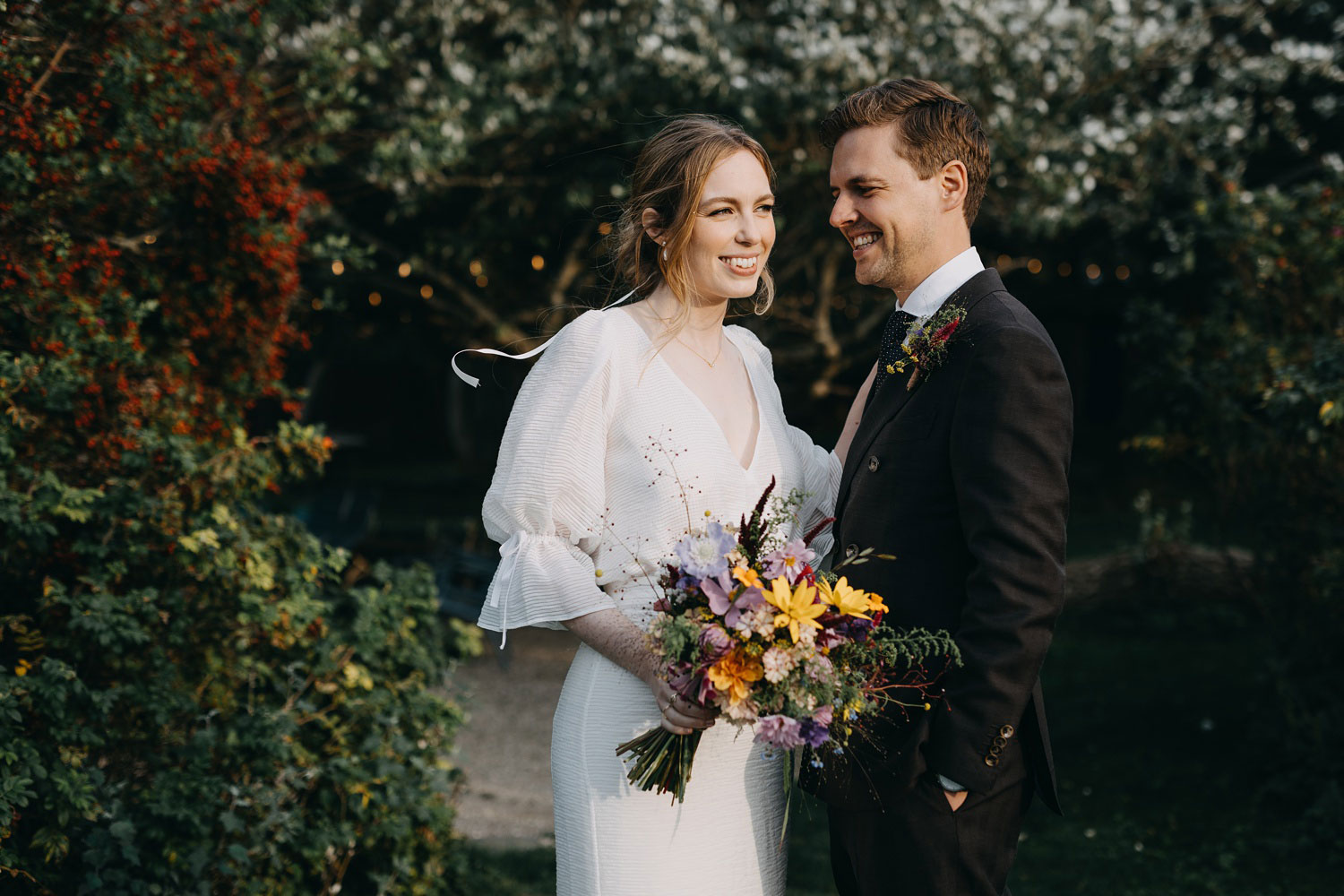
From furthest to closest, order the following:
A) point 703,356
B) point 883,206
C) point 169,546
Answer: point 169,546 → point 703,356 → point 883,206

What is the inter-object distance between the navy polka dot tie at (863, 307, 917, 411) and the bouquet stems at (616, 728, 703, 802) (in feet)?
3.03

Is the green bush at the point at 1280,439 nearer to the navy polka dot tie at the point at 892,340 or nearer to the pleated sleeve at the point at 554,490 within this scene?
the navy polka dot tie at the point at 892,340

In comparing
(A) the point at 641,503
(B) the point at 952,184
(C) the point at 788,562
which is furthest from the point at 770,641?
(B) the point at 952,184

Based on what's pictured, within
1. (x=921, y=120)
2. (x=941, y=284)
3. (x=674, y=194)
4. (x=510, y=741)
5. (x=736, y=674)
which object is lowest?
(x=510, y=741)

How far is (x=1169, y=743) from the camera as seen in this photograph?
6.47 m

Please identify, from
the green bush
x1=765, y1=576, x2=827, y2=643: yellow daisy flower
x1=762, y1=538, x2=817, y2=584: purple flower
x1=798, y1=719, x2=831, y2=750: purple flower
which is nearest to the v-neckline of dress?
x1=762, y1=538, x2=817, y2=584: purple flower

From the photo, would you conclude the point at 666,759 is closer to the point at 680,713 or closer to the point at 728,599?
the point at 680,713

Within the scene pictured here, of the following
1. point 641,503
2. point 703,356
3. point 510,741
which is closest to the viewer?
point 641,503

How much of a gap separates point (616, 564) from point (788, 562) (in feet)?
1.89

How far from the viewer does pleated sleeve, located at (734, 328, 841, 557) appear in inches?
107

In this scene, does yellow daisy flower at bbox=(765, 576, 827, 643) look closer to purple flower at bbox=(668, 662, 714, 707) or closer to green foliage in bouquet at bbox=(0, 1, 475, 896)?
purple flower at bbox=(668, 662, 714, 707)

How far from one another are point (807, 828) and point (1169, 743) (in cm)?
252

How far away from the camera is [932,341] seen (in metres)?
2.36

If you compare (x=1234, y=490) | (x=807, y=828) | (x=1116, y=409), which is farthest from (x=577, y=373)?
(x=1116, y=409)
